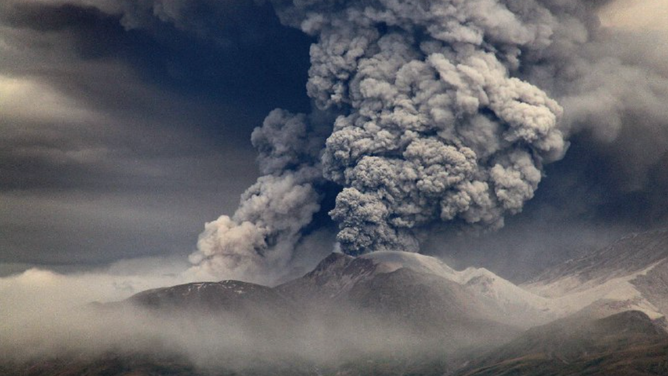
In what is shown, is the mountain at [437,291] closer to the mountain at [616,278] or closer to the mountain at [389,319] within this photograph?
the mountain at [389,319]

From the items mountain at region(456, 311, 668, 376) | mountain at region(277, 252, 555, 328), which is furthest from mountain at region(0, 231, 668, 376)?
mountain at region(456, 311, 668, 376)

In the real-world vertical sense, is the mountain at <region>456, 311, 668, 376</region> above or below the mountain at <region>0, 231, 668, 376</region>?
below

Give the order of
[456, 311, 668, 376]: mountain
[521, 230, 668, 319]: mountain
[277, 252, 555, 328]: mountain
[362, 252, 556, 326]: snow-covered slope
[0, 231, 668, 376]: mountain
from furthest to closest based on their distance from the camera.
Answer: [521, 230, 668, 319]: mountain
[277, 252, 555, 328]: mountain
[362, 252, 556, 326]: snow-covered slope
[0, 231, 668, 376]: mountain
[456, 311, 668, 376]: mountain

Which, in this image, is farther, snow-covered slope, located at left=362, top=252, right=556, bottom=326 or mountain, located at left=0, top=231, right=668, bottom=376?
snow-covered slope, located at left=362, top=252, right=556, bottom=326

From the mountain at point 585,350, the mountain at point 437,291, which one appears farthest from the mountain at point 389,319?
the mountain at point 585,350

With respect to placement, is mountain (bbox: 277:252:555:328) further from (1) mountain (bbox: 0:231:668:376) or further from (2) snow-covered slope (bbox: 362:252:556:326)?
(1) mountain (bbox: 0:231:668:376)
